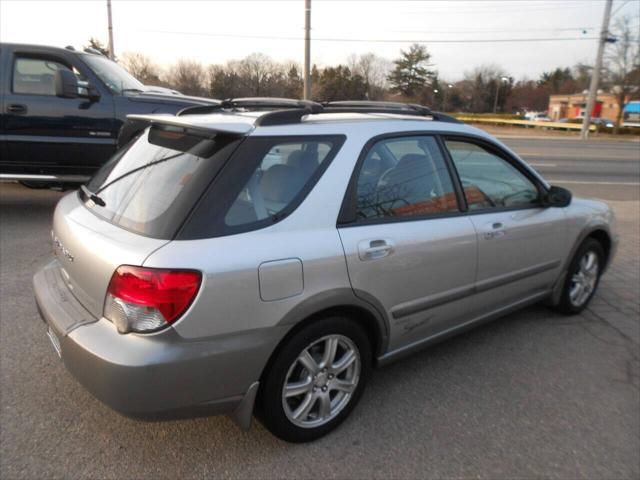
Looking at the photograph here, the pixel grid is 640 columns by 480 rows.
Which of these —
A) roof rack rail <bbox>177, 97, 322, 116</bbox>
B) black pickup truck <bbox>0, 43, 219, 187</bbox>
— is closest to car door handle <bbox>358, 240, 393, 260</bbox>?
roof rack rail <bbox>177, 97, 322, 116</bbox>

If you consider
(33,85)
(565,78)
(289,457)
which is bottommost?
(289,457)

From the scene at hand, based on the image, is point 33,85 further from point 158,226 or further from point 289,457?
point 289,457

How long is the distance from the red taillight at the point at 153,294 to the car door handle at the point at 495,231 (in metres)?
2.01

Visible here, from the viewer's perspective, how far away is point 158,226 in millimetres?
2213

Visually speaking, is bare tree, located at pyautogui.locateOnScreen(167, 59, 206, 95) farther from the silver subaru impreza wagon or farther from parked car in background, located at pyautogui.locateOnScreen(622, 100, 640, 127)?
parked car in background, located at pyautogui.locateOnScreen(622, 100, 640, 127)

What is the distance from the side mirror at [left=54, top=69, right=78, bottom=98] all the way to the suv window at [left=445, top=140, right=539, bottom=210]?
4812 mm

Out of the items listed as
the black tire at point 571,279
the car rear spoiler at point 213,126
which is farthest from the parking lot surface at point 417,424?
the car rear spoiler at point 213,126

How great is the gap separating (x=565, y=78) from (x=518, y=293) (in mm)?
112098

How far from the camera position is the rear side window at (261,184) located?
2.21 m

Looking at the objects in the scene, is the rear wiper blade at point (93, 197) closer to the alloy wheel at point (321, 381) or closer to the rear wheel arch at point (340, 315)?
the rear wheel arch at point (340, 315)

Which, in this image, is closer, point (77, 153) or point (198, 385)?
point (198, 385)

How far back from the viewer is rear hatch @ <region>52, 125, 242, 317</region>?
220cm

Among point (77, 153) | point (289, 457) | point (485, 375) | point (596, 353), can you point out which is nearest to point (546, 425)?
point (485, 375)

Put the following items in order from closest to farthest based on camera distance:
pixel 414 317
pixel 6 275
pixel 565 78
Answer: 1. pixel 414 317
2. pixel 6 275
3. pixel 565 78
